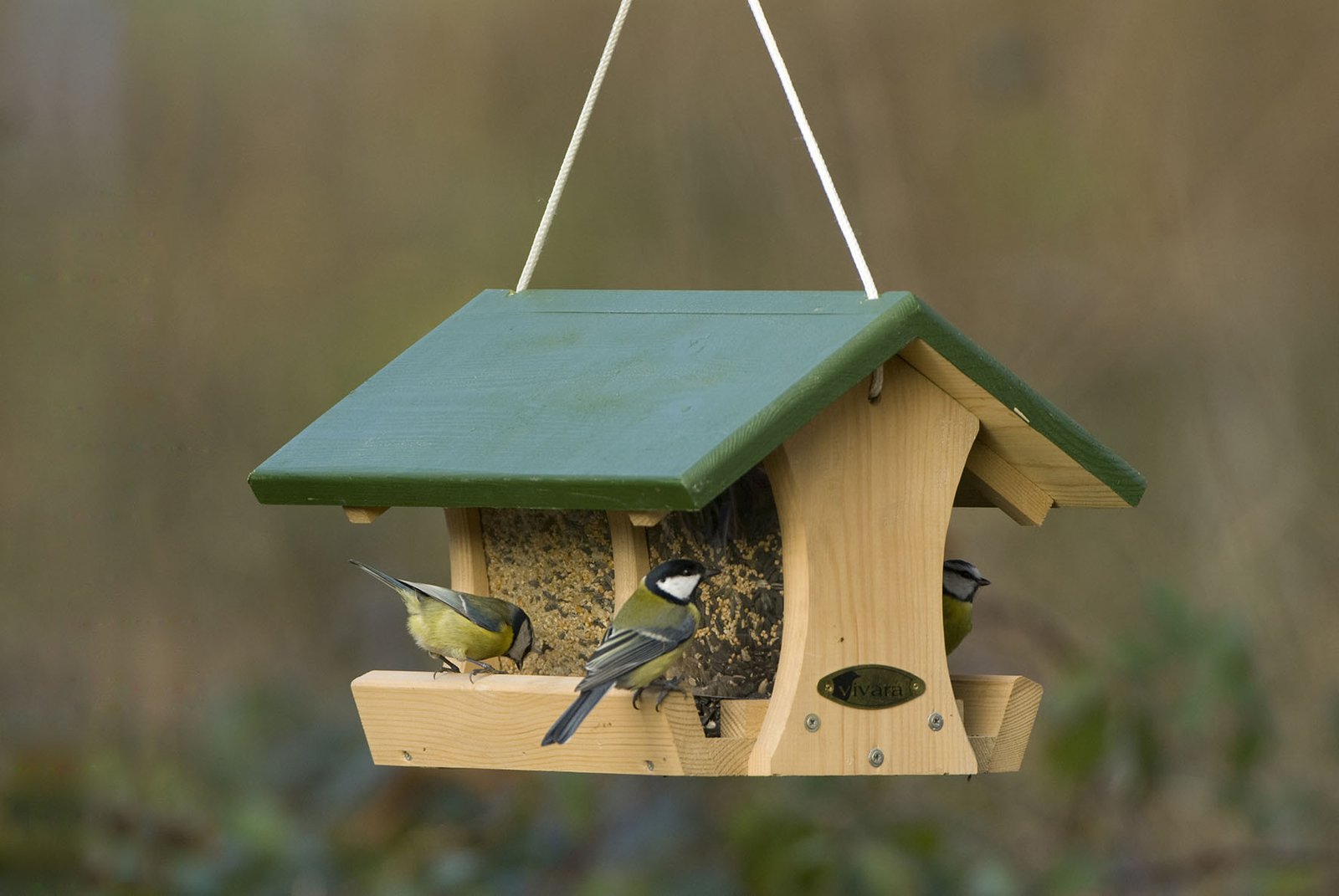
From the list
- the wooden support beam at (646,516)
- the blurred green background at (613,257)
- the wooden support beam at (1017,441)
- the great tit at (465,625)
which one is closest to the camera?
the wooden support beam at (646,516)

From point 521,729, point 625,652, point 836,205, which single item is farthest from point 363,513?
point 836,205

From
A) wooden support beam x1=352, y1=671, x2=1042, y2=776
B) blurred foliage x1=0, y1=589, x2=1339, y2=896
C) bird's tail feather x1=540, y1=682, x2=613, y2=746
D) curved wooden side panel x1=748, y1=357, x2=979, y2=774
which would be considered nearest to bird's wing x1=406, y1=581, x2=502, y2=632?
wooden support beam x1=352, y1=671, x2=1042, y2=776

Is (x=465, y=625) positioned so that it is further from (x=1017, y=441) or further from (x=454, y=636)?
(x=1017, y=441)

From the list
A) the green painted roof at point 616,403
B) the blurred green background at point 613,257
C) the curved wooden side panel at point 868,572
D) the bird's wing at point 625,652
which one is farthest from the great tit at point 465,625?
the blurred green background at point 613,257

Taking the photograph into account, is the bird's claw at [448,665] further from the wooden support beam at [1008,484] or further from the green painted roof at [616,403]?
the wooden support beam at [1008,484]

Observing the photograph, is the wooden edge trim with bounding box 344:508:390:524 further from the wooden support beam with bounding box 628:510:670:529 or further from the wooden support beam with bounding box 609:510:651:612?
the wooden support beam with bounding box 628:510:670:529

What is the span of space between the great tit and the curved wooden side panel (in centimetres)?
54

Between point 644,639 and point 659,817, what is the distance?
9.56 ft

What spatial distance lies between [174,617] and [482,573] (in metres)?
4.05

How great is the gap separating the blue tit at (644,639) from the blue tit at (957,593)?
2.13ft

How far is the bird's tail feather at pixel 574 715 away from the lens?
10.2 feet

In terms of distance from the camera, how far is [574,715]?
3145 mm

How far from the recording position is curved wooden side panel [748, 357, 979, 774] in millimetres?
3254

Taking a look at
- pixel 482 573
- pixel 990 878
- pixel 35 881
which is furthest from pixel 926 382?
pixel 35 881
